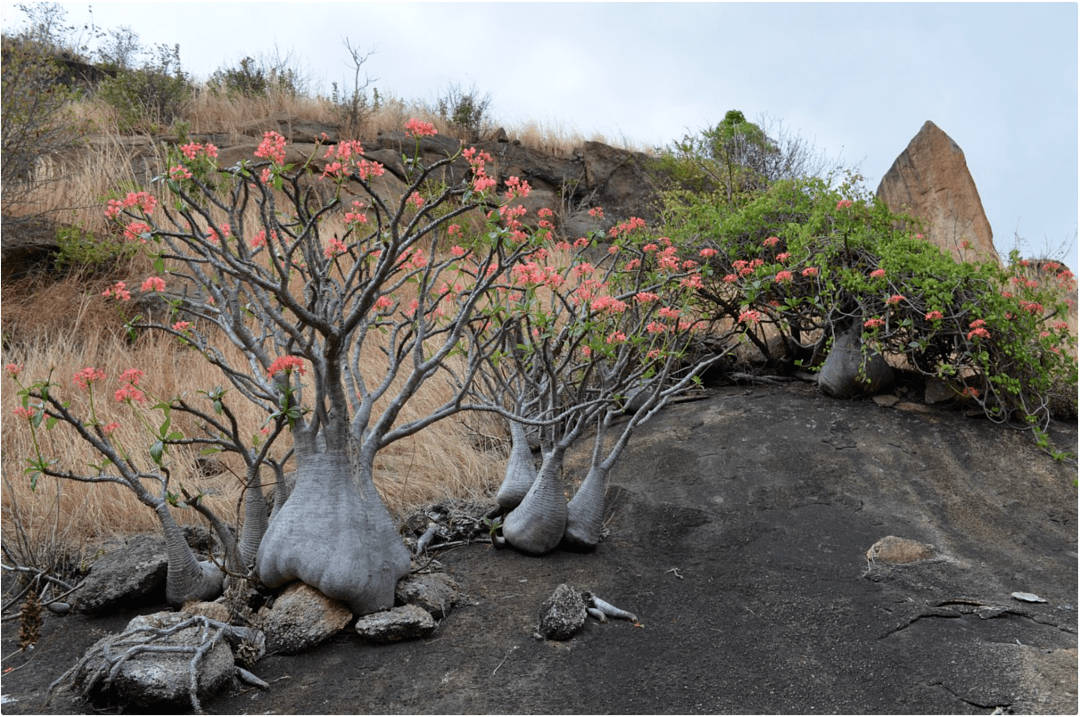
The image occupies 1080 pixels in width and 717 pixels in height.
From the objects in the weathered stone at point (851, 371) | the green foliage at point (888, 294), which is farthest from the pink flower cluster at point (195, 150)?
the weathered stone at point (851, 371)

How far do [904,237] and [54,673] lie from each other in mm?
6193

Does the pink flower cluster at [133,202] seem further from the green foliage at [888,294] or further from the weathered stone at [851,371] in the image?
the weathered stone at [851,371]

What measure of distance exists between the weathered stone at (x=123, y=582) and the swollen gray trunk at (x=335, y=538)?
550 millimetres

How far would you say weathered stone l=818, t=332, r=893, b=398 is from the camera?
625 centimetres

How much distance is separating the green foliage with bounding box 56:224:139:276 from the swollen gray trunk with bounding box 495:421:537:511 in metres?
5.56

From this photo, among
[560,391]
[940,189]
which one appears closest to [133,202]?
[560,391]

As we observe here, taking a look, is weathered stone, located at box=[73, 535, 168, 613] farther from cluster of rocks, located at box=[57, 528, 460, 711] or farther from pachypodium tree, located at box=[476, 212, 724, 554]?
pachypodium tree, located at box=[476, 212, 724, 554]

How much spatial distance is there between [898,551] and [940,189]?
7.92 meters

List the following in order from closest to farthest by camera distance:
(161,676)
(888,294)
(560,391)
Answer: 1. (161,676)
2. (560,391)
3. (888,294)

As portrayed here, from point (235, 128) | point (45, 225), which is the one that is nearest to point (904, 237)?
point (45, 225)

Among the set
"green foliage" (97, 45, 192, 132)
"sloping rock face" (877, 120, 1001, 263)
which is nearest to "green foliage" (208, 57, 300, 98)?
"green foliage" (97, 45, 192, 132)

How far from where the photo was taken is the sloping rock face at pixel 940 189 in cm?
1052

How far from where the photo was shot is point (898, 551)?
436cm

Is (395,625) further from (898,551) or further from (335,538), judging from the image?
(898,551)
